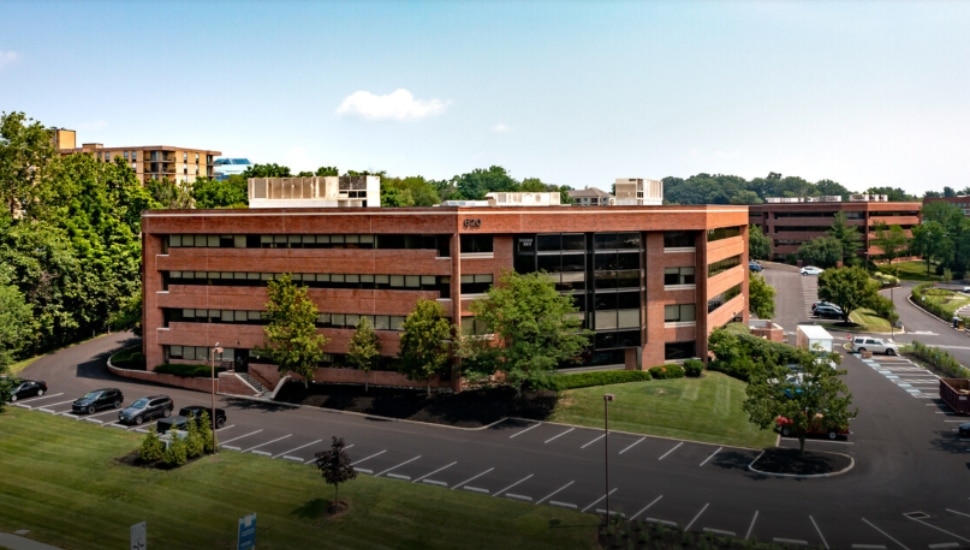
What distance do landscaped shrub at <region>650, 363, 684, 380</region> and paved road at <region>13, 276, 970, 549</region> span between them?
40.9 feet

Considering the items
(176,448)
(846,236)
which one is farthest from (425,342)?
(846,236)

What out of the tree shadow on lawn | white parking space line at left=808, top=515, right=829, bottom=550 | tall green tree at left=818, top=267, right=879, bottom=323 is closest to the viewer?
white parking space line at left=808, top=515, right=829, bottom=550

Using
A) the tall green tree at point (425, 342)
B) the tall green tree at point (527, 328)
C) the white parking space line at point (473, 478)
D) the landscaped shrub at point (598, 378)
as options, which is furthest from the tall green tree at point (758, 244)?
the white parking space line at point (473, 478)

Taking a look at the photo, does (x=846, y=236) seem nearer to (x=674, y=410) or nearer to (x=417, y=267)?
(x=674, y=410)

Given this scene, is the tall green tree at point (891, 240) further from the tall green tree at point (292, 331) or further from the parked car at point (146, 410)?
the parked car at point (146, 410)

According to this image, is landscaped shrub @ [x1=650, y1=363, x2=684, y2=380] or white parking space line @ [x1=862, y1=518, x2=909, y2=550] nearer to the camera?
white parking space line @ [x1=862, y1=518, x2=909, y2=550]

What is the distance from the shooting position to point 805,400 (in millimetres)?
48375

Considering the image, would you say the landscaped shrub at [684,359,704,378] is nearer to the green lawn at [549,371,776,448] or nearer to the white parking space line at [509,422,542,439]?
the green lawn at [549,371,776,448]

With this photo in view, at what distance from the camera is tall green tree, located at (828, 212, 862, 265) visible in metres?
157

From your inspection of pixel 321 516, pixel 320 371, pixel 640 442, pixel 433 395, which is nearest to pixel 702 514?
pixel 640 442

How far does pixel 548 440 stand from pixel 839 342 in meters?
51.7

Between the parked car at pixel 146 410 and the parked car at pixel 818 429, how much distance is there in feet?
140

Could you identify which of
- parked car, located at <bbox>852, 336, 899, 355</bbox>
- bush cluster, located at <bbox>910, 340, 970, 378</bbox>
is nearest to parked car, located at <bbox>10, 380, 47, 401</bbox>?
bush cluster, located at <bbox>910, 340, 970, 378</bbox>

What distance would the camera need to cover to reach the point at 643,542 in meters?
37.0
